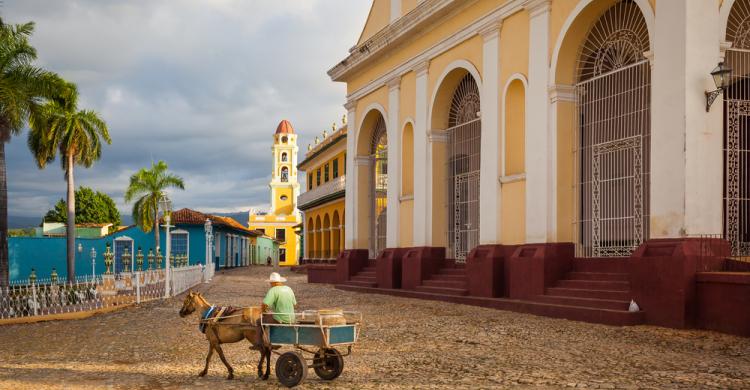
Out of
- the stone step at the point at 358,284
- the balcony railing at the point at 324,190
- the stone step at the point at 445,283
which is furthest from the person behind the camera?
the balcony railing at the point at 324,190

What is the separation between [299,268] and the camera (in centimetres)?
4491

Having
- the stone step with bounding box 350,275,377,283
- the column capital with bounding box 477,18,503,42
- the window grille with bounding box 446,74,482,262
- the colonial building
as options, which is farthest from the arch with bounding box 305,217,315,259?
the column capital with bounding box 477,18,503,42

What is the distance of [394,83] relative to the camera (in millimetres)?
21906

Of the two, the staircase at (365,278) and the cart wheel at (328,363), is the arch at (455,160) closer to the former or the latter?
the staircase at (365,278)

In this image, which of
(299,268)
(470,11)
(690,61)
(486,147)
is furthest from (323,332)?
(299,268)

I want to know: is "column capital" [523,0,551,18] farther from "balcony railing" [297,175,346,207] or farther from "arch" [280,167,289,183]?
"arch" [280,167,289,183]

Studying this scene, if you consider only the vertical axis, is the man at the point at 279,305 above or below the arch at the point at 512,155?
below

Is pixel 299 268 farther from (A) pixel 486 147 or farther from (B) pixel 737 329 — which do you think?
(B) pixel 737 329

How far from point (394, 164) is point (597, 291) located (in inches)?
383

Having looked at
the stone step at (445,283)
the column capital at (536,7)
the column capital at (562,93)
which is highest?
the column capital at (536,7)

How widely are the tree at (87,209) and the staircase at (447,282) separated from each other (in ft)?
179

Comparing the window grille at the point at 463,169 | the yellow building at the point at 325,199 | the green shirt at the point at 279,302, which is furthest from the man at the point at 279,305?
the yellow building at the point at 325,199

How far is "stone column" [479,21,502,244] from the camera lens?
16.2 metres

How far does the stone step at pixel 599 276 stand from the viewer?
12.5m
